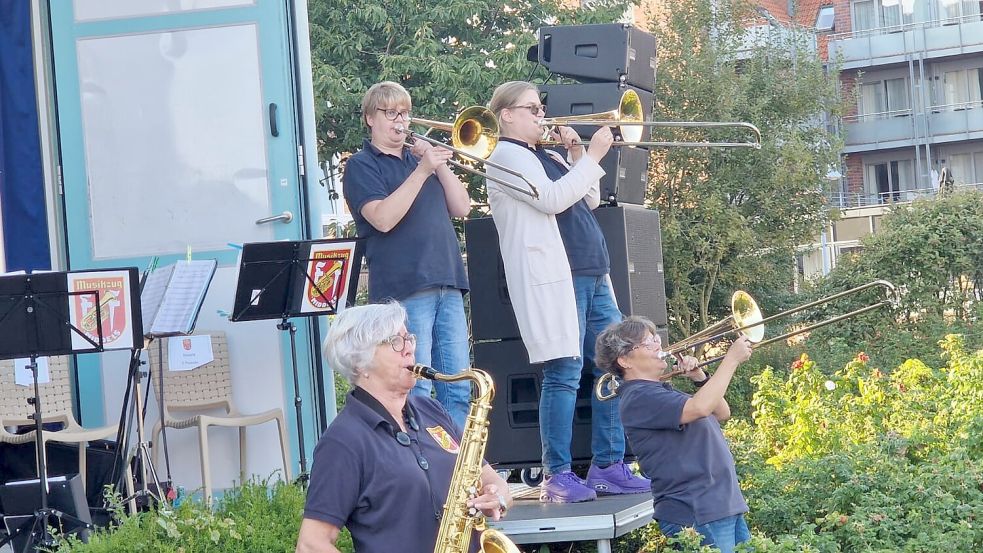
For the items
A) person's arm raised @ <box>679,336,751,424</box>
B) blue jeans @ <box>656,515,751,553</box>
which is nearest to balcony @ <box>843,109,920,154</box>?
person's arm raised @ <box>679,336,751,424</box>

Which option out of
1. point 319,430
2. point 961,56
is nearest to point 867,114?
point 961,56

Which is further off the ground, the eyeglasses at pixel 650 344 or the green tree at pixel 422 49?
the green tree at pixel 422 49

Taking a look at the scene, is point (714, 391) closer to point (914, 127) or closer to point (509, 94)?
point (509, 94)

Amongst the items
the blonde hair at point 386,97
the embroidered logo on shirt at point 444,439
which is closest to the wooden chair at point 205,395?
the blonde hair at point 386,97

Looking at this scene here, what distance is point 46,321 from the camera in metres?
4.48

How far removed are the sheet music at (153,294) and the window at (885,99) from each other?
30083mm

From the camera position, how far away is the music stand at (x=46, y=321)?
174 inches

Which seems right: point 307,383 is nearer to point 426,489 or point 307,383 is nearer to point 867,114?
point 426,489

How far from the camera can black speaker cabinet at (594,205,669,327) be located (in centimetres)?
541

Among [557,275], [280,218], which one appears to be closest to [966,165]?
[280,218]

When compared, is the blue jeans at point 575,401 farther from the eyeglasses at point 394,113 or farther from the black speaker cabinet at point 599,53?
the black speaker cabinet at point 599,53

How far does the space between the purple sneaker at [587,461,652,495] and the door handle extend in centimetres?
184

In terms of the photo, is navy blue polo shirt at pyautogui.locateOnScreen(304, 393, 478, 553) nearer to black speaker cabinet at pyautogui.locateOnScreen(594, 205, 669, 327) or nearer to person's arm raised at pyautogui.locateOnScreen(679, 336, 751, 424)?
person's arm raised at pyautogui.locateOnScreen(679, 336, 751, 424)

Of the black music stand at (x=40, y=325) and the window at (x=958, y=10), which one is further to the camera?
the window at (x=958, y=10)
